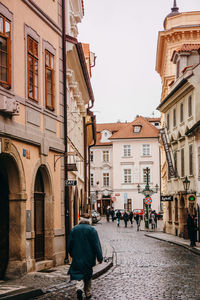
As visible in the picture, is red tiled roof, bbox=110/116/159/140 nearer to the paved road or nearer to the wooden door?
the paved road

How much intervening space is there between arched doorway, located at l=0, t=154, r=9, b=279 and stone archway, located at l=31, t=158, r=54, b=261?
1745mm

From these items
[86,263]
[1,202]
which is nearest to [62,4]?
[1,202]

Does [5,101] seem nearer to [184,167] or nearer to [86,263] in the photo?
[86,263]

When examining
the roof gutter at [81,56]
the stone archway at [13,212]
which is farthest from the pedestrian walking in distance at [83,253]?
the roof gutter at [81,56]

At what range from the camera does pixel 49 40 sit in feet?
55.1

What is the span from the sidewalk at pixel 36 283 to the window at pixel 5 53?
4.52 meters

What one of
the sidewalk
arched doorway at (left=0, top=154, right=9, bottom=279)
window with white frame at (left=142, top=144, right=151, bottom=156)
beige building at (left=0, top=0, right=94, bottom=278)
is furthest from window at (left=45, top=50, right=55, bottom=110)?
A: window with white frame at (left=142, top=144, right=151, bottom=156)

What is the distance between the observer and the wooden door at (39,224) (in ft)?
51.0

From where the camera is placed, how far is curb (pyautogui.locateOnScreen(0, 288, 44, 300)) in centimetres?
1005

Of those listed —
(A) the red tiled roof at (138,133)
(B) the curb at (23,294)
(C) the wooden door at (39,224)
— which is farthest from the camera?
(A) the red tiled roof at (138,133)

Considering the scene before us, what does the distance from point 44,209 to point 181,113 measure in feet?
71.7

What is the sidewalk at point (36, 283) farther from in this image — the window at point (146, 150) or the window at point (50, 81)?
the window at point (146, 150)

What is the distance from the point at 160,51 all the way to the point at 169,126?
1292 cm

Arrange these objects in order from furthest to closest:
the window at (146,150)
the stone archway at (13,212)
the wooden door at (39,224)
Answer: the window at (146,150), the wooden door at (39,224), the stone archway at (13,212)
